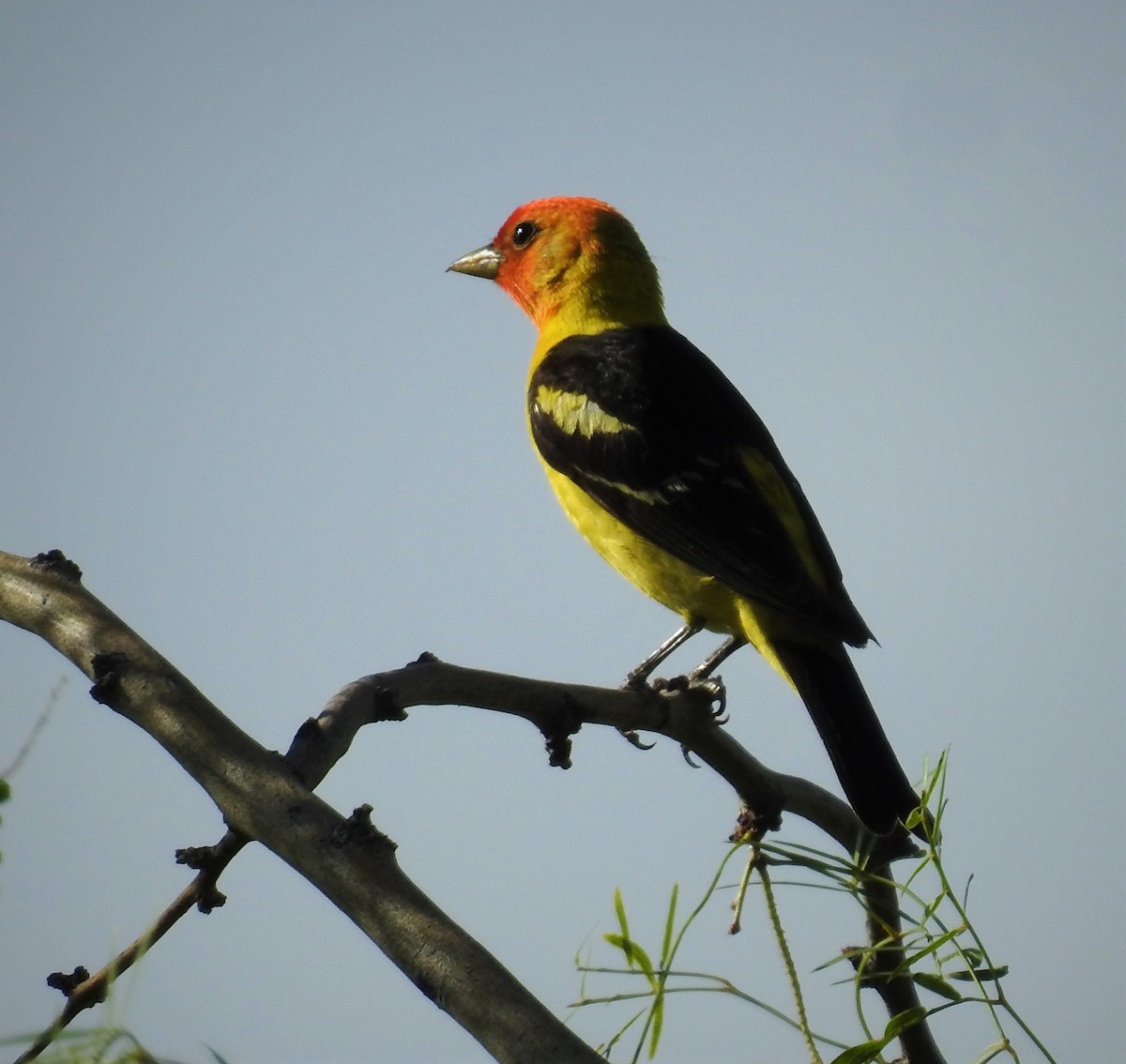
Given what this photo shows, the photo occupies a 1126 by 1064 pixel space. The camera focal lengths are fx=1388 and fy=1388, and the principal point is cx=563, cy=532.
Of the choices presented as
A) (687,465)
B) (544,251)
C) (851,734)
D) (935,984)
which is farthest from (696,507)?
(935,984)

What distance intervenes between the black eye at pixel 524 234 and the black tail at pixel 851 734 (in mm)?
2581

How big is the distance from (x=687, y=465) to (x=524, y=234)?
1.98 m

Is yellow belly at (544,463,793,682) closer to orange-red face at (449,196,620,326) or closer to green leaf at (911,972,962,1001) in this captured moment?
orange-red face at (449,196,620,326)

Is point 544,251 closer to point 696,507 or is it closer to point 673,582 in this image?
point 696,507

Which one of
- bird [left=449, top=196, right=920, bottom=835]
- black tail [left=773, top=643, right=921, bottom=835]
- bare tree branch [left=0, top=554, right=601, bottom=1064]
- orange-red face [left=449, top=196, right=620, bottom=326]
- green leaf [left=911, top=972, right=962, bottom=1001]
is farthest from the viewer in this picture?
orange-red face [left=449, top=196, right=620, bottom=326]

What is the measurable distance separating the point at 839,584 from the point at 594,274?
1.83 metres

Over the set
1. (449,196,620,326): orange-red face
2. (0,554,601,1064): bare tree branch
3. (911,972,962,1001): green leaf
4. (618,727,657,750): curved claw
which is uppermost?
(449,196,620,326): orange-red face

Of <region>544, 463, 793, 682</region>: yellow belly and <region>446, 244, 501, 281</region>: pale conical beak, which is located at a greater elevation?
<region>446, 244, 501, 281</region>: pale conical beak

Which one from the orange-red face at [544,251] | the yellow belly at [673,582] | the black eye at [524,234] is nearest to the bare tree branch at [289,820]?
the yellow belly at [673,582]

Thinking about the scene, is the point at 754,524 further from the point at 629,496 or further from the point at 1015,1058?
the point at 1015,1058

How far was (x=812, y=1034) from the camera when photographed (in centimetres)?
186

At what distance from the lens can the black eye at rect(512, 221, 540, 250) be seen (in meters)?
6.07

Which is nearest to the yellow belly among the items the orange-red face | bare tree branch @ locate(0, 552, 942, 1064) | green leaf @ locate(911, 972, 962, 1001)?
the orange-red face

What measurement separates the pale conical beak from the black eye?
0.43ft
